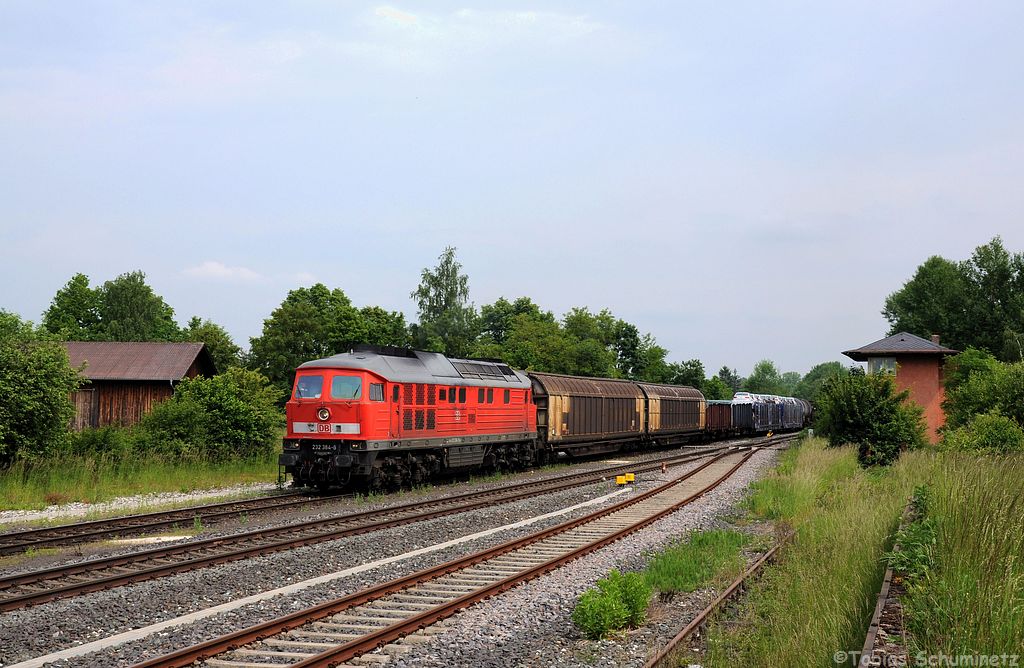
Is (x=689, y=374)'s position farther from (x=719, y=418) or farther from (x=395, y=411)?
(x=395, y=411)

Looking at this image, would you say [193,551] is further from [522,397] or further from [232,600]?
[522,397]

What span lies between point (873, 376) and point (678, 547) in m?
17.3

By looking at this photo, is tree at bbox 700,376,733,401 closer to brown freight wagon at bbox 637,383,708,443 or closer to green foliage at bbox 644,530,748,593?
brown freight wagon at bbox 637,383,708,443

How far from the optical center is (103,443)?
2462 centimetres

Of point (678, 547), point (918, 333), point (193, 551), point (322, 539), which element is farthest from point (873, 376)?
point (918, 333)

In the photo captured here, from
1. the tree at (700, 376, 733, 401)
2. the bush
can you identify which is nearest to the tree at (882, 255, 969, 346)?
the tree at (700, 376, 733, 401)

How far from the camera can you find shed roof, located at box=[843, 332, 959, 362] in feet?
123

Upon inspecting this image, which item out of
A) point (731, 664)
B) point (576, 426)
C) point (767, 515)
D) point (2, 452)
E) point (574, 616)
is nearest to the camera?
point (731, 664)

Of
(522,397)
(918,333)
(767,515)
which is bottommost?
(767,515)

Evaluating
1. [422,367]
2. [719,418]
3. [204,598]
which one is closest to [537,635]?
[204,598]

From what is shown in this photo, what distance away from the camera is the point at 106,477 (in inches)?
882

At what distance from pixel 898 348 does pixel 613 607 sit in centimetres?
3389

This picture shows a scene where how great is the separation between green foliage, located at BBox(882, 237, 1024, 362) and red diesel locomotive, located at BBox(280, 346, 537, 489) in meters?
64.1

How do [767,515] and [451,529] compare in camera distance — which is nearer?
[451,529]
